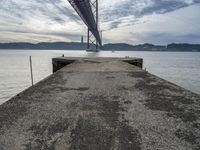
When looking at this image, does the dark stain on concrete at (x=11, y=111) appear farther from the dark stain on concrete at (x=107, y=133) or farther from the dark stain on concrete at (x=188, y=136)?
the dark stain on concrete at (x=188, y=136)

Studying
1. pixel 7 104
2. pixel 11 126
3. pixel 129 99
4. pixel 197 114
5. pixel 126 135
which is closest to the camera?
pixel 126 135

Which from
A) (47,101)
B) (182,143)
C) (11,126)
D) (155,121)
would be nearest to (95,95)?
(47,101)

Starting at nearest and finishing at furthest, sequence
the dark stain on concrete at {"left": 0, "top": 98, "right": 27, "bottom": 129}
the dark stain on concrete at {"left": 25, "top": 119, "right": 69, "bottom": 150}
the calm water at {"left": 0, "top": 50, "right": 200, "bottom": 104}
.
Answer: the dark stain on concrete at {"left": 25, "top": 119, "right": 69, "bottom": 150} < the dark stain on concrete at {"left": 0, "top": 98, "right": 27, "bottom": 129} < the calm water at {"left": 0, "top": 50, "right": 200, "bottom": 104}

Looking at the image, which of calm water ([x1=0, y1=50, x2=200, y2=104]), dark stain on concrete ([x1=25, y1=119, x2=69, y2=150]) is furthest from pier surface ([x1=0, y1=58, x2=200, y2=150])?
calm water ([x1=0, y1=50, x2=200, y2=104])

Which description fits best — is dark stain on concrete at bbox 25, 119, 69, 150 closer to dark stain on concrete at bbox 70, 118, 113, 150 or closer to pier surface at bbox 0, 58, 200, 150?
pier surface at bbox 0, 58, 200, 150

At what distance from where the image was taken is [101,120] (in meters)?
2.31

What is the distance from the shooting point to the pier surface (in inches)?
72.0

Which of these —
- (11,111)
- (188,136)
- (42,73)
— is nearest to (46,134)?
(11,111)

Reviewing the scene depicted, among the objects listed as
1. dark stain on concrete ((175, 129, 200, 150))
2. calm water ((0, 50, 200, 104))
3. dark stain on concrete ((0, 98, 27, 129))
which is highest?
dark stain on concrete ((0, 98, 27, 129))

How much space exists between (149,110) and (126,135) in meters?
0.80

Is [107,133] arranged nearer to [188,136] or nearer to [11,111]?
[188,136]

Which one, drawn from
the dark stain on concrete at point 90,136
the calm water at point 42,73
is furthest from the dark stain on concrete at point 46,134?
the calm water at point 42,73

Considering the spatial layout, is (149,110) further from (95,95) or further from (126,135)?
(95,95)

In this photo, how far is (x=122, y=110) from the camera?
263cm
